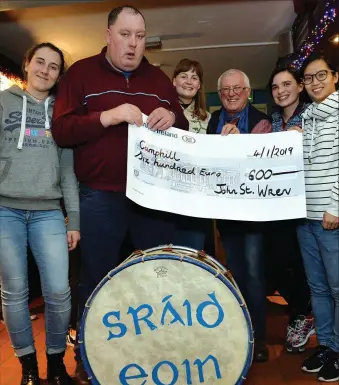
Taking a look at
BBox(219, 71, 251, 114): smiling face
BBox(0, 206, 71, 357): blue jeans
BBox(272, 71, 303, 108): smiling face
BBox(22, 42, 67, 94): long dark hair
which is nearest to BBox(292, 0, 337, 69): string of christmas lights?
BBox(272, 71, 303, 108): smiling face

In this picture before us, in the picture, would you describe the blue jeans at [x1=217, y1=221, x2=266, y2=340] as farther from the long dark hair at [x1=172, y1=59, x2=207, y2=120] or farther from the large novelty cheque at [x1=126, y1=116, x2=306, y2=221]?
the long dark hair at [x1=172, y1=59, x2=207, y2=120]

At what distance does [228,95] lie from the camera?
2.01 m

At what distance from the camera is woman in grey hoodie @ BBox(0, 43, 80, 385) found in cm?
158

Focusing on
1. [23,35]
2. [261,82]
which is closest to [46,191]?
[23,35]

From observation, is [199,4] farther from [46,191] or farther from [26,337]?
[26,337]

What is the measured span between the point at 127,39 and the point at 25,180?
27.9 inches

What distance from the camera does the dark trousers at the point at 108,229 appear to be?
167 cm

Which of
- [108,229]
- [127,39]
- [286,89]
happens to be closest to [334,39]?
[286,89]

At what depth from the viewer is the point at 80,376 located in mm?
1794

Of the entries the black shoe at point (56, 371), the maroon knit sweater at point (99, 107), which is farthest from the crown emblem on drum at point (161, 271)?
the black shoe at point (56, 371)

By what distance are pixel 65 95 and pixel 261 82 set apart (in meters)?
5.80

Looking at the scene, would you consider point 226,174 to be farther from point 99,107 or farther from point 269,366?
point 269,366

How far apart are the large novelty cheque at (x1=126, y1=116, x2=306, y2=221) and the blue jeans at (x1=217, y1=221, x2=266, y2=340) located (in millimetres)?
318

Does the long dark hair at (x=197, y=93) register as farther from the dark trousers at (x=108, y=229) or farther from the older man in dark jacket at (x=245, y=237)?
the dark trousers at (x=108, y=229)
